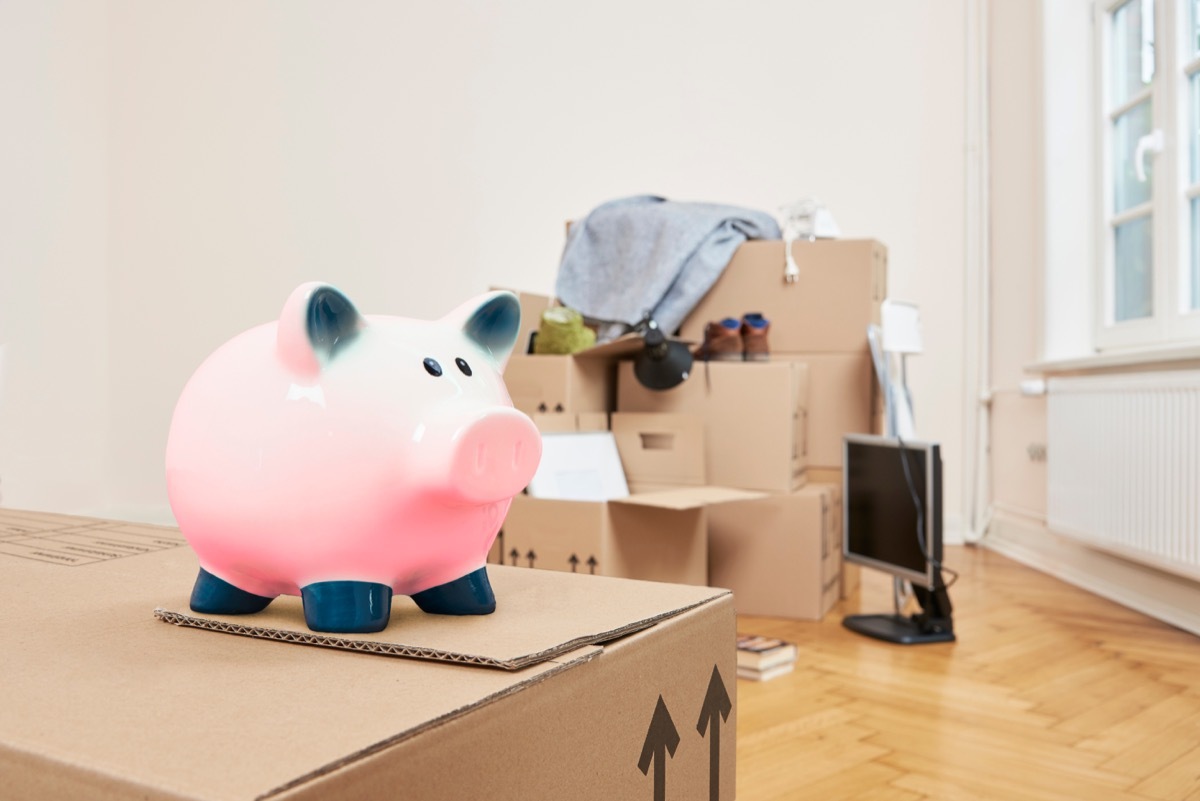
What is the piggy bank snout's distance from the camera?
1.75 feet

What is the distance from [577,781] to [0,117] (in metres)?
2.93

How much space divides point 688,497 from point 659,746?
61.1 inches

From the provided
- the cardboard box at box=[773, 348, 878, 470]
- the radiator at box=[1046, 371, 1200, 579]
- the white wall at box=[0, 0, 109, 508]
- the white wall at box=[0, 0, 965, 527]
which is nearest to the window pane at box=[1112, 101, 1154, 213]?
the radiator at box=[1046, 371, 1200, 579]

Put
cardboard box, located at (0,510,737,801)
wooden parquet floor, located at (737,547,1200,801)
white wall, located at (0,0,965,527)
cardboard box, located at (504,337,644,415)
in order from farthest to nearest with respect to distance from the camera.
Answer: white wall, located at (0,0,965,527), cardboard box, located at (504,337,644,415), wooden parquet floor, located at (737,547,1200,801), cardboard box, located at (0,510,737,801)

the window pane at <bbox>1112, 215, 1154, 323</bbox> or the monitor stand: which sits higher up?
the window pane at <bbox>1112, 215, 1154, 323</bbox>

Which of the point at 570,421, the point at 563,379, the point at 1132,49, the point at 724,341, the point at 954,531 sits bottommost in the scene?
the point at 954,531

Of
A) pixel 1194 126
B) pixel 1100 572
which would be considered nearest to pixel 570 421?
pixel 1100 572

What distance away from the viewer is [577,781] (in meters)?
0.49

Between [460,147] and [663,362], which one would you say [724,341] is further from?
[460,147]

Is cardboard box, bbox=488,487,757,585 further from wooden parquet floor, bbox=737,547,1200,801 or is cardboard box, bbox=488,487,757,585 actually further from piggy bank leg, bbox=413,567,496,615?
piggy bank leg, bbox=413,567,496,615

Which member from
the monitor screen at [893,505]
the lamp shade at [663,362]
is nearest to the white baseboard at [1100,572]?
the monitor screen at [893,505]

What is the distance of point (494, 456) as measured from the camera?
0.55 m

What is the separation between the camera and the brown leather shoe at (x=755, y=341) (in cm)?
258

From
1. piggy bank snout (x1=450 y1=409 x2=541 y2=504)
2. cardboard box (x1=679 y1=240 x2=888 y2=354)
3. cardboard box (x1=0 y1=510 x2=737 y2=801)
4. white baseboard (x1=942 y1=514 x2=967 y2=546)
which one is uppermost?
cardboard box (x1=679 y1=240 x2=888 y2=354)
